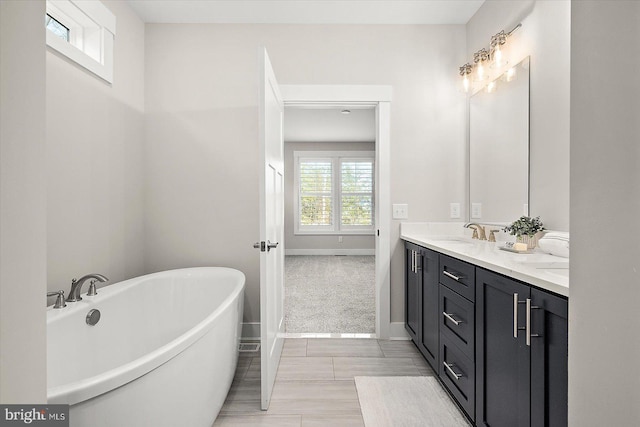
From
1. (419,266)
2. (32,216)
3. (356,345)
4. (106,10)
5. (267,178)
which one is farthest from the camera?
(356,345)

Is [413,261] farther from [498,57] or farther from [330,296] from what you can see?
[330,296]

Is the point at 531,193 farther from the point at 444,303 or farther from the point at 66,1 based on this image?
the point at 66,1

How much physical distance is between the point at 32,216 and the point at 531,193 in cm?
231

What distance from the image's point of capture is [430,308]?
2.22m

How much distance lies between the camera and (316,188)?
7758 millimetres

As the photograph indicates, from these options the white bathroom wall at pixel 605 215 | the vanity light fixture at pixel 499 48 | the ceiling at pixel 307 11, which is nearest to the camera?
the white bathroom wall at pixel 605 215

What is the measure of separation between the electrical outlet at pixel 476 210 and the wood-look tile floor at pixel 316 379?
1.17 meters

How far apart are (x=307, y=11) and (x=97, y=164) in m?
1.92

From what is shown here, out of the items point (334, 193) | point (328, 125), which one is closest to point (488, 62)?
point (328, 125)

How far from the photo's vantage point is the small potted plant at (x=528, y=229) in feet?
6.14

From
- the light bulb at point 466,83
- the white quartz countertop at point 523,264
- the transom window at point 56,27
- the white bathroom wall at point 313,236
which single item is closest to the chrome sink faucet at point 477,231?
the white quartz countertop at point 523,264

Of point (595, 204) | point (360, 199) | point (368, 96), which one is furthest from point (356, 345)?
point (360, 199)

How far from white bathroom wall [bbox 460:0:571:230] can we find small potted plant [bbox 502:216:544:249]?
0.18ft

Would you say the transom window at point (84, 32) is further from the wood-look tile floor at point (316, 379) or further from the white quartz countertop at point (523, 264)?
the white quartz countertop at point (523, 264)
